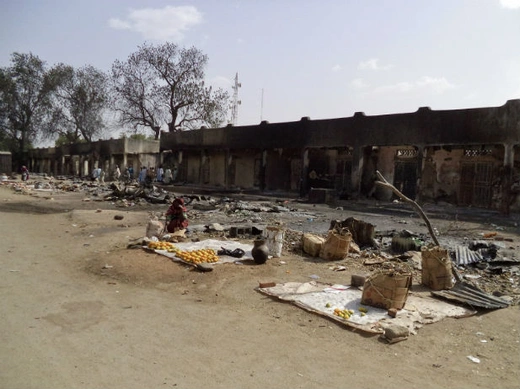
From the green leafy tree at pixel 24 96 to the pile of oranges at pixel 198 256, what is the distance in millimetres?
47536

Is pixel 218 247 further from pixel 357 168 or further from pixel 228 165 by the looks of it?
pixel 228 165

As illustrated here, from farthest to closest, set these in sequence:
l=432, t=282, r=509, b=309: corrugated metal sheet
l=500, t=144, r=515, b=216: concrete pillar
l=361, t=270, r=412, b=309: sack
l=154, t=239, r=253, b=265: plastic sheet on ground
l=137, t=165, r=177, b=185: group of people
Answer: l=137, t=165, r=177, b=185: group of people, l=500, t=144, r=515, b=216: concrete pillar, l=154, t=239, r=253, b=265: plastic sheet on ground, l=432, t=282, r=509, b=309: corrugated metal sheet, l=361, t=270, r=412, b=309: sack

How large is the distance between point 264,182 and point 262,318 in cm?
2067

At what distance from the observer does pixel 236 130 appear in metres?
26.9

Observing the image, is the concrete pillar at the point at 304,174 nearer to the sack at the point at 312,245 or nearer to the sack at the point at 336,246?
the sack at the point at 312,245

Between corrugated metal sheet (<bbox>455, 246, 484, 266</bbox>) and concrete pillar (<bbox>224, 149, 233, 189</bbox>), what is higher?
concrete pillar (<bbox>224, 149, 233, 189</bbox>)

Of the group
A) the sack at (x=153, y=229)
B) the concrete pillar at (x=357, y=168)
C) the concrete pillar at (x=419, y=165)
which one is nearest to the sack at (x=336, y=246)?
the sack at (x=153, y=229)

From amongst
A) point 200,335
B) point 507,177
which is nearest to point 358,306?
point 200,335

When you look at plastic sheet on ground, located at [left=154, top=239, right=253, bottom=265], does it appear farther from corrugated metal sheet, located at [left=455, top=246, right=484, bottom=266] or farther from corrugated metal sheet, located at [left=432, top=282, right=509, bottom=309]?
corrugated metal sheet, located at [left=455, top=246, right=484, bottom=266]

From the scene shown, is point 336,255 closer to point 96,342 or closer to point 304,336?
point 304,336

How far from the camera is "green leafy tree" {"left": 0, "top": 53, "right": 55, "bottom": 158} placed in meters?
47.0

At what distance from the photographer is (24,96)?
48.1 meters

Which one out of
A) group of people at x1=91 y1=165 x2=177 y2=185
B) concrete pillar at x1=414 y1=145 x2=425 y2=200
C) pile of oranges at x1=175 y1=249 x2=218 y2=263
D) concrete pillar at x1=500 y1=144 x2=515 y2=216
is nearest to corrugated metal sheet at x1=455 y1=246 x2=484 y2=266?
pile of oranges at x1=175 y1=249 x2=218 y2=263

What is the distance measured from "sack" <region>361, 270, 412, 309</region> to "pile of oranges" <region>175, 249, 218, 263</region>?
10.1 feet
